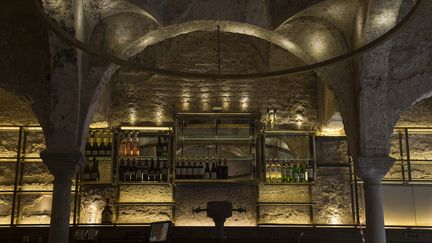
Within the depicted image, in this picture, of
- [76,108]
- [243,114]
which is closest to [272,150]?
[243,114]

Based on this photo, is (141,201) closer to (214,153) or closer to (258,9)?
(214,153)

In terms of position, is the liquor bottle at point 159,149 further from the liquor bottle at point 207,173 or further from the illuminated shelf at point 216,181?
the liquor bottle at point 207,173

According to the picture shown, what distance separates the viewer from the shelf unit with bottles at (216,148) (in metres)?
8.48

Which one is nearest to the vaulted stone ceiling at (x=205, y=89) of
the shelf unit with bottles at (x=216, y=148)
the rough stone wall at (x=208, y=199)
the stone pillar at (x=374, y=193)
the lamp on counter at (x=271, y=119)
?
the lamp on counter at (x=271, y=119)

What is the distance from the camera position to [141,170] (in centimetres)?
852

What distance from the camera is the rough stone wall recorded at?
8.55 m

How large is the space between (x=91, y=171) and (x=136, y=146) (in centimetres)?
77

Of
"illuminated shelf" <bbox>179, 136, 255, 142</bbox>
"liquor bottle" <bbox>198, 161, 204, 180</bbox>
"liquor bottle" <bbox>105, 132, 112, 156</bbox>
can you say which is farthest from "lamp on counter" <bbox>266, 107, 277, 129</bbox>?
"liquor bottle" <bbox>105, 132, 112, 156</bbox>

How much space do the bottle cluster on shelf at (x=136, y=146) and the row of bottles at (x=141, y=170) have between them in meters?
0.12

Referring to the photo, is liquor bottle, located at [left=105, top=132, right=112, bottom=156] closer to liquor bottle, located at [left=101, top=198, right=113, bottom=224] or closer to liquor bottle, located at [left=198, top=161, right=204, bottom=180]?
liquor bottle, located at [left=101, top=198, right=113, bottom=224]

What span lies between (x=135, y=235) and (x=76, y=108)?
2096mm

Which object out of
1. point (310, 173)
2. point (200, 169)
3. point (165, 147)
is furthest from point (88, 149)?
point (310, 173)

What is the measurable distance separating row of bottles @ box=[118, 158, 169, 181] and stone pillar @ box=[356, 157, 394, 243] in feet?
9.92

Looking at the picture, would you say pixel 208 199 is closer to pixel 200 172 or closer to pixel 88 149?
pixel 200 172
